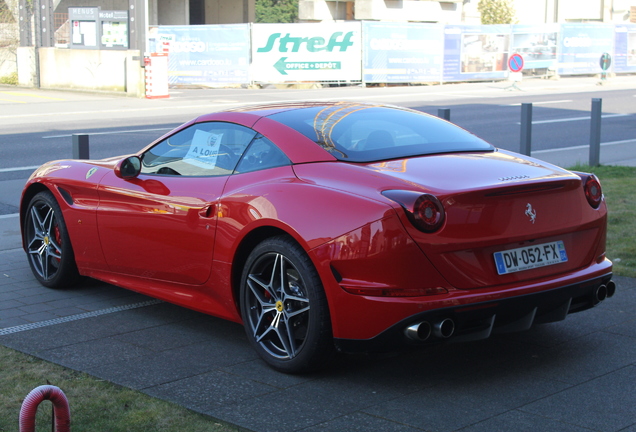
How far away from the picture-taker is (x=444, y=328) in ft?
12.6

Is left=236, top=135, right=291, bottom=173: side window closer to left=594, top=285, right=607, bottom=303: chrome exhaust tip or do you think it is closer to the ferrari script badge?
the ferrari script badge

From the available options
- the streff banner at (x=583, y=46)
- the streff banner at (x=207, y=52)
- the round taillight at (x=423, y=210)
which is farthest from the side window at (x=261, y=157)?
the streff banner at (x=583, y=46)

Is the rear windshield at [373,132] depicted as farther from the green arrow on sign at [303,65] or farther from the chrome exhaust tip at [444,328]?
the green arrow on sign at [303,65]

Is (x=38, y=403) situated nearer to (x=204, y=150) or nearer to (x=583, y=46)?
(x=204, y=150)

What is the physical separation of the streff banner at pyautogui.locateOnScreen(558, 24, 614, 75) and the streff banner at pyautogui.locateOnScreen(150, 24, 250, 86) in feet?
49.8

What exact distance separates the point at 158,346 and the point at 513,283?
2079 mm

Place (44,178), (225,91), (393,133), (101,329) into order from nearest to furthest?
(393,133)
(101,329)
(44,178)
(225,91)

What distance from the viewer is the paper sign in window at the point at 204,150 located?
5.02 meters

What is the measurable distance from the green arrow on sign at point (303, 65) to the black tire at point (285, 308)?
1107 inches

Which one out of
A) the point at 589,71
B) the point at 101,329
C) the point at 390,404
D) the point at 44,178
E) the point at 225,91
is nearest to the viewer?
the point at 390,404

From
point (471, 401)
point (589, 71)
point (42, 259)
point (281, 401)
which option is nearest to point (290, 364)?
point (281, 401)

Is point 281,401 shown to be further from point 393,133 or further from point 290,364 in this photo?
point 393,133

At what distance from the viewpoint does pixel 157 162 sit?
5383 millimetres

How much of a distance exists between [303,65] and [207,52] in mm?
3680
